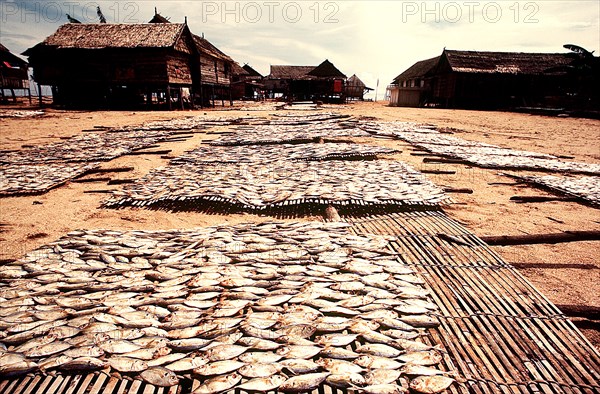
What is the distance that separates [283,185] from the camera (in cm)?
489

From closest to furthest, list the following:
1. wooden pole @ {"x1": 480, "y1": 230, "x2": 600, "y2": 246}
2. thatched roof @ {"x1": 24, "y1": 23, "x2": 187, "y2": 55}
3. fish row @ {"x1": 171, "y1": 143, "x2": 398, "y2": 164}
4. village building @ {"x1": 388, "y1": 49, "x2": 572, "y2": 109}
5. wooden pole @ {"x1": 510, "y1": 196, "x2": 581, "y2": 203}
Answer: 1. wooden pole @ {"x1": 480, "y1": 230, "x2": 600, "y2": 246}
2. wooden pole @ {"x1": 510, "y1": 196, "x2": 581, "y2": 203}
3. fish row @ {"x1": 171, "y1": 143, "x2": 398, "y2": 164}
4. thatched roof @ {"x1": 24, "y1": 23, "x2": 187, "y2": 55}
5. village building @ {"x1": 388, "y1": 49, "x2": 572, "y2": 109}

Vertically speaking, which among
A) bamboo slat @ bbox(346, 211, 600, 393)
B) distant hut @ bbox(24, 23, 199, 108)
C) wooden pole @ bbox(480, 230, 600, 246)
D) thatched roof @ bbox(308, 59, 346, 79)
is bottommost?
bamboo slat @ bbox(346, 211, 600, 393)

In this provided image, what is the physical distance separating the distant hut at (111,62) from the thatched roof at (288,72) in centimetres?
2127

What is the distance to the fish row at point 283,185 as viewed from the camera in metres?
4.35

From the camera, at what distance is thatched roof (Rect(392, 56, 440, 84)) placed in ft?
117

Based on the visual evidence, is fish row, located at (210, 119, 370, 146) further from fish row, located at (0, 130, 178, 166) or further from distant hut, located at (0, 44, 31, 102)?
distant hut, located at (0, 44, 31, 102)

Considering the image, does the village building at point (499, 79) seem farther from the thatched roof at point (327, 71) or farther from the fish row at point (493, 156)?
the fish row at point (493, 156)

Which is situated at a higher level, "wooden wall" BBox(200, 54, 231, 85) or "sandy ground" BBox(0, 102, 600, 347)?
"wooden wall" BBox(200, 54, 231, 85)

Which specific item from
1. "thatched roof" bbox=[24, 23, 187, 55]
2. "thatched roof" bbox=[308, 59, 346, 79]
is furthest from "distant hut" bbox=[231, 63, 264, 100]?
"thatched roof" bbox=[24, 23, 187, 55]

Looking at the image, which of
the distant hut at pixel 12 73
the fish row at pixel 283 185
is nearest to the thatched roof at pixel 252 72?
the distant hut at pixel 12 73

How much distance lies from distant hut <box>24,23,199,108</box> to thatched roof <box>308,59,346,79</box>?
18.9 metres

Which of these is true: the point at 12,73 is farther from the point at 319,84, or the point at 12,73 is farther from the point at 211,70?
the point at 319,84

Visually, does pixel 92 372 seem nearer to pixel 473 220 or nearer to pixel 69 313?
pixel 69 313

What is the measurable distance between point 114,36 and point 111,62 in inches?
71.9
